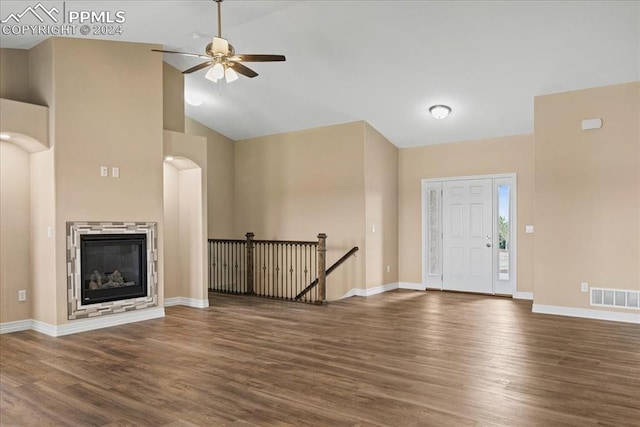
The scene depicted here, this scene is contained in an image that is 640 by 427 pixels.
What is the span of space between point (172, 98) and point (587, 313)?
6803 millimetres

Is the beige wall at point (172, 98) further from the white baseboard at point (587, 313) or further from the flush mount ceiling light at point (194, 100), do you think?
the white baseboard at point (587, 313)

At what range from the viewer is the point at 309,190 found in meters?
8.95

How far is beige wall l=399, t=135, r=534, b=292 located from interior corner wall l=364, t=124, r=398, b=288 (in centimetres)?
20

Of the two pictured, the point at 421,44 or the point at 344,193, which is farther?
the point at 344,193

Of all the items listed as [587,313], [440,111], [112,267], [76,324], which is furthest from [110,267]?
[587,313]

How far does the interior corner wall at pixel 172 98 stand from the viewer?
280 inches

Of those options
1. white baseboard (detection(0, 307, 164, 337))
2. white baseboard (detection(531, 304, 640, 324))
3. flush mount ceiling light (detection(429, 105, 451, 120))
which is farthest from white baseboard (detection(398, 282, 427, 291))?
white baseboard (detection(0, 307, 164, 337))

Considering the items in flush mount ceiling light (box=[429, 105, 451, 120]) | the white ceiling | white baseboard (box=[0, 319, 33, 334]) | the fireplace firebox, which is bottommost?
white baseboard (box=[0, 319, 33, 334])

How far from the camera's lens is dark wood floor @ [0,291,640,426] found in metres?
3.09

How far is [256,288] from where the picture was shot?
9.67 metres

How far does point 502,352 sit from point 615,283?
2.60 m

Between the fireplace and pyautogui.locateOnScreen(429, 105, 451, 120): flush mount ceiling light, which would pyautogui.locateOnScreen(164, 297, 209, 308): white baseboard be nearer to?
the fireplace

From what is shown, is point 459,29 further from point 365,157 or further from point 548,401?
point 548,401

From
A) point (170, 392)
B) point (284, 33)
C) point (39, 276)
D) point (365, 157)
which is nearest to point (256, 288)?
point (365, 157)
